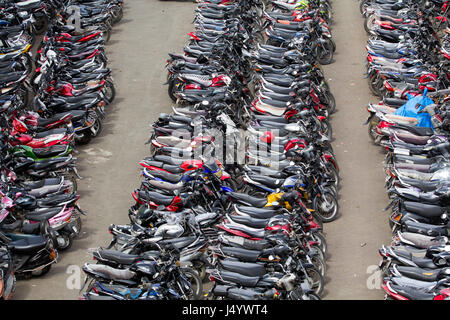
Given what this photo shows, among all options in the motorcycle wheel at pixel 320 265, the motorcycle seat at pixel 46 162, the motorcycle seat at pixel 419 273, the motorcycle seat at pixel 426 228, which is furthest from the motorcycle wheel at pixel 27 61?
the motorcycle seat at pixel 419 273

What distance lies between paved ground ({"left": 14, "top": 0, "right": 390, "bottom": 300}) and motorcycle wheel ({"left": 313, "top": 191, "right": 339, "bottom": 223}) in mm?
155

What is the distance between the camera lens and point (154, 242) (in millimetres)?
11859

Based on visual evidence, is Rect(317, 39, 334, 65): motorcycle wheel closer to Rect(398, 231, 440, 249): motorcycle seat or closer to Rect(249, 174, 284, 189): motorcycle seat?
Rect(249, 174, 284, 189): motorcycle seat

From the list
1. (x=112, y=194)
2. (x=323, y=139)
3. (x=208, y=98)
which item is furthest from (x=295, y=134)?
(x=112, y=194)

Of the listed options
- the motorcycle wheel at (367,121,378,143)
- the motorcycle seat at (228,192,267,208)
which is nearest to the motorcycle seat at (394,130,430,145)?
the motorcycle wheel at (367,121,378,143)

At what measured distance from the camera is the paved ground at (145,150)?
12617mm

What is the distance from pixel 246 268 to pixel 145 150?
16.8 feet

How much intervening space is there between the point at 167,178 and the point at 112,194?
1.47m

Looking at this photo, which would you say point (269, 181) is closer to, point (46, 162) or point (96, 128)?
point (46, 162)

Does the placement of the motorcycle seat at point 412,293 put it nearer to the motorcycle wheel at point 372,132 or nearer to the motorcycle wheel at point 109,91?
the motorcycle wheel at point 372,132

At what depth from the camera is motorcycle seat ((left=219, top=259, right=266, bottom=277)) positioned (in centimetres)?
1141

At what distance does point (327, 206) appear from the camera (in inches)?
537
